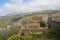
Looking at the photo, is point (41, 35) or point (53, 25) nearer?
point (41, 35)

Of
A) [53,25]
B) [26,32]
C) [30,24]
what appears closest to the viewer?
[26,32]

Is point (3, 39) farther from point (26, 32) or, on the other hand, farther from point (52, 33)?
point (52, 33)

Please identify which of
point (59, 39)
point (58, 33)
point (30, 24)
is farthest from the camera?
point (30, 24)

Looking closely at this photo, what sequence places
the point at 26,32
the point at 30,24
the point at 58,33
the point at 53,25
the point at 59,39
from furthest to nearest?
the point at 30,24 → the point at 53,25 → the point at 26,32 → the point at 58,33 → the point at 59,39

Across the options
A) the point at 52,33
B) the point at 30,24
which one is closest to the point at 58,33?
the point at 52,33

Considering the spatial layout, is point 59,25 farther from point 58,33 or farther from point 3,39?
point 3,39

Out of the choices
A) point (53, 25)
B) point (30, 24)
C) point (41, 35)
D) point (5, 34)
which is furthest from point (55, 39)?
point (30, 24)

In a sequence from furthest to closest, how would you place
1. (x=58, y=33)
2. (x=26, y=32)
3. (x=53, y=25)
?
(x=53, y=25), (x=26, y=32), (x=58, y=33)

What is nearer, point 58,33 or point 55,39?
point 55,39
